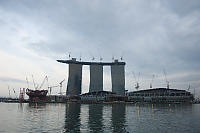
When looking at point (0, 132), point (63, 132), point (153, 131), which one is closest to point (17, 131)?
point (0, 132)

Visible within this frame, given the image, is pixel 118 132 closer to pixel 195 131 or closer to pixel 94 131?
pixel 94 131

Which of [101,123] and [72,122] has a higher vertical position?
[101,123]

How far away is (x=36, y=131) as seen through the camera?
44.9m

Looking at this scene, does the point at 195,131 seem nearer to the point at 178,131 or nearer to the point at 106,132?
the point at 178,131

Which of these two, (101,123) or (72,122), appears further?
(72,122)

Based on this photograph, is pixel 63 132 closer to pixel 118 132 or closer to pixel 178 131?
pixel 118 132

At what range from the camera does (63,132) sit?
143 feet

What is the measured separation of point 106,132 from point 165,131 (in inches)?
560

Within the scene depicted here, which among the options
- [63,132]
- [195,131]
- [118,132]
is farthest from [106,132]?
[195,131]

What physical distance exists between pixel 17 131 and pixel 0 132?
3.62m

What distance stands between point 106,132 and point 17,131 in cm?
2132

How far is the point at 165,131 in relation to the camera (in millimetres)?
45125

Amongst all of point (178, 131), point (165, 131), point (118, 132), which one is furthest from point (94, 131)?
point (178, 131)

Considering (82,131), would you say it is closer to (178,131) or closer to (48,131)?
(48,131)
